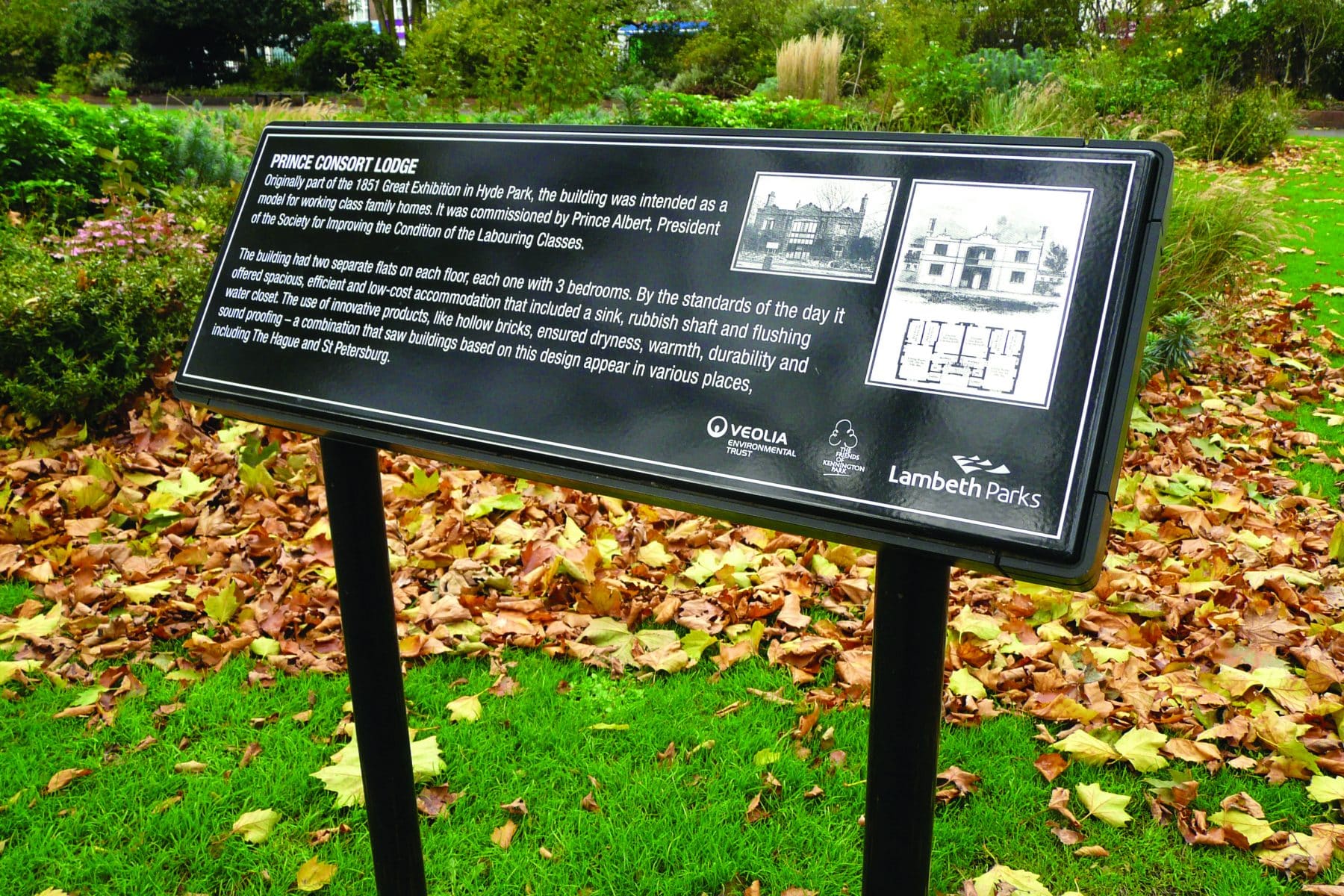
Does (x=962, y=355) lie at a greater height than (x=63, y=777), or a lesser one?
greater

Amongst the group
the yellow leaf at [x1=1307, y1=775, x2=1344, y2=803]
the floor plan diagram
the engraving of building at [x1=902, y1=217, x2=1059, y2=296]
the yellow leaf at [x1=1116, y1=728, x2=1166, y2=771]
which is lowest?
the yellow leaf at [x1=1116, y1=728, x2=1166, y2=771]

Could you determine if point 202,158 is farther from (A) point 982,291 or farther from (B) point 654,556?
(A) point 982,291

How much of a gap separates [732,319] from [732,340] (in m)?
0.04

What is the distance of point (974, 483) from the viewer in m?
1.31

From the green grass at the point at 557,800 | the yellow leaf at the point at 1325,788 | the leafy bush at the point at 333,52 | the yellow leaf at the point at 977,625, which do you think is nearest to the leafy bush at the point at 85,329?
the green grass at the point at 557,800

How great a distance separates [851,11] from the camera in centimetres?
2342

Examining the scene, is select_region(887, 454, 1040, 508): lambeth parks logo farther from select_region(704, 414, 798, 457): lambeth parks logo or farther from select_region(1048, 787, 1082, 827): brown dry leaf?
select_region(1048, 787, 1082, 827): brown dry leaf

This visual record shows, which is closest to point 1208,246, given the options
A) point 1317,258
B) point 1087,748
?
point 1317,258

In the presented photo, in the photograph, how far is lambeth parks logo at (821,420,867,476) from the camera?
138 cm

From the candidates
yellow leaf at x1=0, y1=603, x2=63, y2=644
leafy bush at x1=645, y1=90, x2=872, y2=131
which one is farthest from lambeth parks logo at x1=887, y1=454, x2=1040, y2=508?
leafy bush at x1=645, y1=90, x2=872, y2=131

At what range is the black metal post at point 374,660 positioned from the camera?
1.97 meters

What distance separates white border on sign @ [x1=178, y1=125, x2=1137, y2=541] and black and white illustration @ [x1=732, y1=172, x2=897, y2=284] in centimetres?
6

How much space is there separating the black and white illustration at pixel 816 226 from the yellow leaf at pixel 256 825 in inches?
76.1

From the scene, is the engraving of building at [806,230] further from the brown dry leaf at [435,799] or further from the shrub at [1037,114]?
the shrub at [1037,114]
